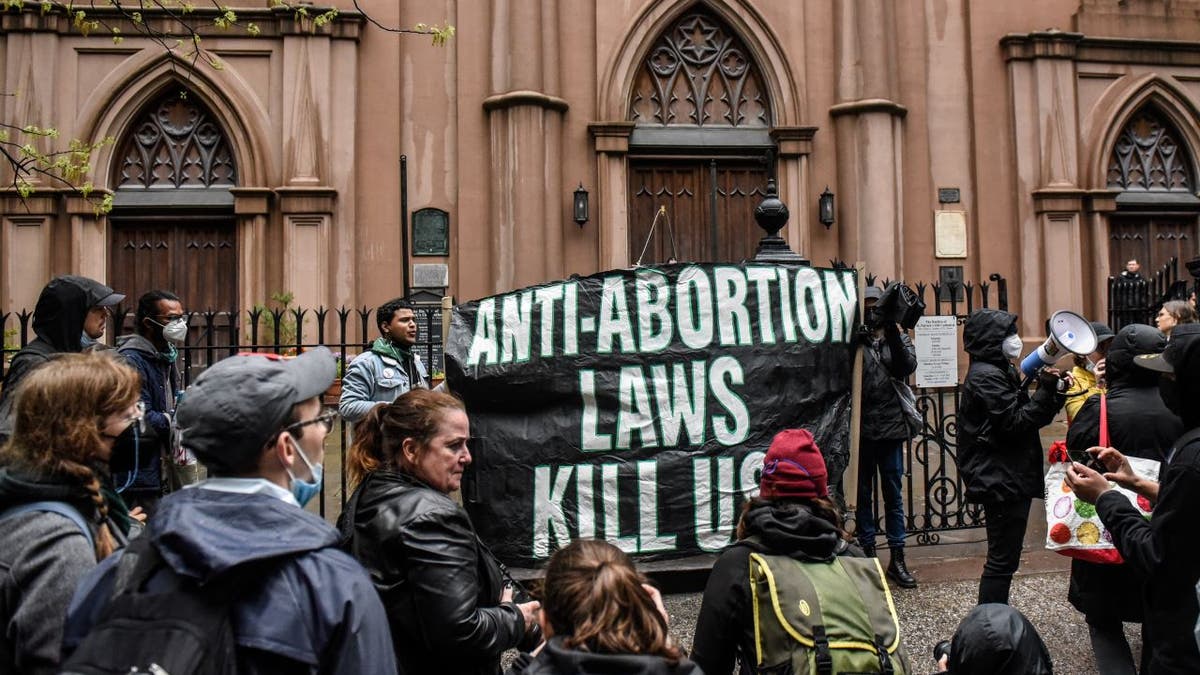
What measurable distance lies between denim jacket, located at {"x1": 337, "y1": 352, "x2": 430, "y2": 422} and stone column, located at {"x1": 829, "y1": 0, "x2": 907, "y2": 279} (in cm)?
994

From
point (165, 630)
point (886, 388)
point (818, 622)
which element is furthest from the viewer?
point (886, 388)

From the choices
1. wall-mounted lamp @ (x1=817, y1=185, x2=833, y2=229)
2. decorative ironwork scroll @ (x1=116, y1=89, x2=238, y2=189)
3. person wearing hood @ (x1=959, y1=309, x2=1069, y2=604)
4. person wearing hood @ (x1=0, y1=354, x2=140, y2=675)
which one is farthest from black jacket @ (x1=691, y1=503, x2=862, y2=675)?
decorative ironwork scroll @ (x1=116, y1=89, x2=238, y2=189)

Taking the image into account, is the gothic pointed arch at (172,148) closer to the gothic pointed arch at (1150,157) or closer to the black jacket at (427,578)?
the black jacket at (427,578)

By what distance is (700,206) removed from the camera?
47.5 feet

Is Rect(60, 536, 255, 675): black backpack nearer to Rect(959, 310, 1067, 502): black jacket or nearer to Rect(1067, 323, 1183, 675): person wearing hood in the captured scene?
Rect(1067, 323, 1183, 675): person wearing hood

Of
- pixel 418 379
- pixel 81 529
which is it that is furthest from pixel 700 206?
pixel 81 529

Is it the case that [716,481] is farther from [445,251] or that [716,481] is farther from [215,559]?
[445,251]

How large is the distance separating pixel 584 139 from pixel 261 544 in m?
12.7

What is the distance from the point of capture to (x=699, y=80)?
14.4m

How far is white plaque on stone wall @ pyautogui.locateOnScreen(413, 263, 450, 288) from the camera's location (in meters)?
13.6

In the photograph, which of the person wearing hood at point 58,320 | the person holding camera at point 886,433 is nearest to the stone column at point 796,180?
the person holding camera at point 886,433

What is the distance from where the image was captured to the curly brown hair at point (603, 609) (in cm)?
207

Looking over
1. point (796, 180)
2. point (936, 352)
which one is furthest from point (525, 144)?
point (936, 352)

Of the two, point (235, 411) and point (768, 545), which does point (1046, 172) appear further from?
point (235, 411)
